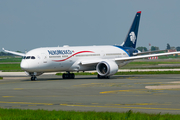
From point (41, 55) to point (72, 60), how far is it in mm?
4808

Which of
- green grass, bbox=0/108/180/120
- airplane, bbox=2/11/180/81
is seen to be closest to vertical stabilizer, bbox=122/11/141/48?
airplane, bbox=2/11/180/81

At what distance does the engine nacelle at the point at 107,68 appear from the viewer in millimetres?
44950

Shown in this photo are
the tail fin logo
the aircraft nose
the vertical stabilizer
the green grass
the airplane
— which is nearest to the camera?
the green grass

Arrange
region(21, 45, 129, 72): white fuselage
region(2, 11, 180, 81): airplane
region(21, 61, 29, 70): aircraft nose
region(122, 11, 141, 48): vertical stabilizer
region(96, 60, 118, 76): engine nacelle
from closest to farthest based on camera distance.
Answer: region(21, 61, 29, 70): aircraft nose < region(21, 45, 129, 72): white fuselage < region(2, 11, 180, 81): airplane < region(96, 60, 118, 76): engine nacelle < region(122, 11, 141, 48): vertical stabilizer

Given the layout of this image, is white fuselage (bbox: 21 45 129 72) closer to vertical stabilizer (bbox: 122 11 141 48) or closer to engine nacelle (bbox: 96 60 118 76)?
engine nacelle (bbox: 96 60 118 76)

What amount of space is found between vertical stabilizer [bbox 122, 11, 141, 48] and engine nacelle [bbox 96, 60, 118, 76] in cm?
1123

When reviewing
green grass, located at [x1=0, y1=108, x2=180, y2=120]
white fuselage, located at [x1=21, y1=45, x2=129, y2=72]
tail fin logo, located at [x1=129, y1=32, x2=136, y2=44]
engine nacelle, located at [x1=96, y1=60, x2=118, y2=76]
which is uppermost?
tail fin logo, located at [x1=129, y1=32, x2=136, y2=44]

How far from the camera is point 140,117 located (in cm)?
1469

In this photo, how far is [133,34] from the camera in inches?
2292

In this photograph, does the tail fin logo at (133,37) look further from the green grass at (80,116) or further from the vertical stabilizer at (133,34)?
the green grass at (80,116)

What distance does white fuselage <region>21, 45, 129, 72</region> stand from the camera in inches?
1692

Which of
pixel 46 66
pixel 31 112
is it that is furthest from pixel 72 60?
pixel 31 112

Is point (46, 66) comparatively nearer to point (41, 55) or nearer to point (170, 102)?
point (41, 55)

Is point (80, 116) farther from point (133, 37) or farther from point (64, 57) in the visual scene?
point (133, 37)
